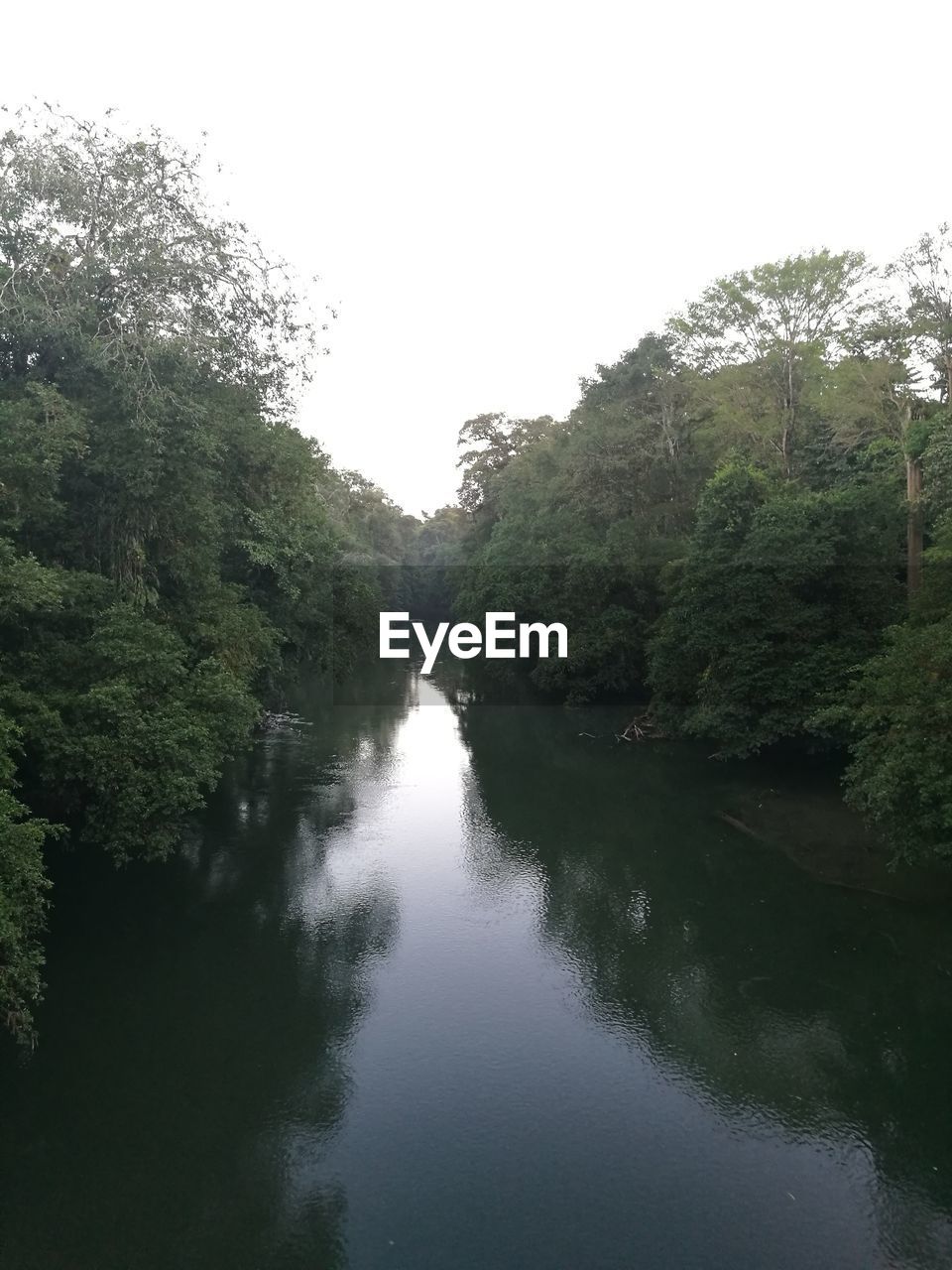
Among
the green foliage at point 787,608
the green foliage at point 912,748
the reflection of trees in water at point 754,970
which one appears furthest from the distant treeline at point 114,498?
the green foliage at point 787,608

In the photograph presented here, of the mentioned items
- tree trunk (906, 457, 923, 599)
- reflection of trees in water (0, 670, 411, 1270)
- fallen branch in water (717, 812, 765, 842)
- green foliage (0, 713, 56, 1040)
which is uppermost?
tree trunk (906, 457, 923, 599)

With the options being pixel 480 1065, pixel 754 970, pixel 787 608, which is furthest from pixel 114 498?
pixel 787 608

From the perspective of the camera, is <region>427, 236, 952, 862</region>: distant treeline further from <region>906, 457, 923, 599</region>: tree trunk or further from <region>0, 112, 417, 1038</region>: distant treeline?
<region>0, 112, 417, 1038</region>: distant treeline

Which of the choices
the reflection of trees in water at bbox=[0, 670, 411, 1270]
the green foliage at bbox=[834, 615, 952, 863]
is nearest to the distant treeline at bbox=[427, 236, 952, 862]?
the green foliage at bbox=[834, 615, 952, 863]

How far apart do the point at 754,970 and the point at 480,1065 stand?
4618 millimetres

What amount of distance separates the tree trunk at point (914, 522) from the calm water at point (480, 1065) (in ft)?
27.6

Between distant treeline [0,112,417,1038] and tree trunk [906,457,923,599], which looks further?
tree trunk [906,457,923,599]

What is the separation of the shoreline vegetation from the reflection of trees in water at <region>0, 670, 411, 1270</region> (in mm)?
1009

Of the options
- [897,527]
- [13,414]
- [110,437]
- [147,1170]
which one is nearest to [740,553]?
[897,527]

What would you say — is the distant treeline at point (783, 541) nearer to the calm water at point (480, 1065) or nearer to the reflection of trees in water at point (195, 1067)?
the calm water at point (480, 1065)

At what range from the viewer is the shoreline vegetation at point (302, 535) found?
39.5 feet

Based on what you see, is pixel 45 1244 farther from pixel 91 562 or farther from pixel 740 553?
pixel 740 553

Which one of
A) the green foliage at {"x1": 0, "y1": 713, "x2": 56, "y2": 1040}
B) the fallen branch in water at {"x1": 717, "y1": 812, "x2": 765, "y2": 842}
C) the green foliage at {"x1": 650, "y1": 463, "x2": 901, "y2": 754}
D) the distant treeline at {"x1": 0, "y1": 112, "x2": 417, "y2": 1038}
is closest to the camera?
the green foliage at {"x1": 0, "y1": 713, "x2": 56, "y2": 1040}

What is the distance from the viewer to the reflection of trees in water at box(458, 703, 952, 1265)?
942 cm
